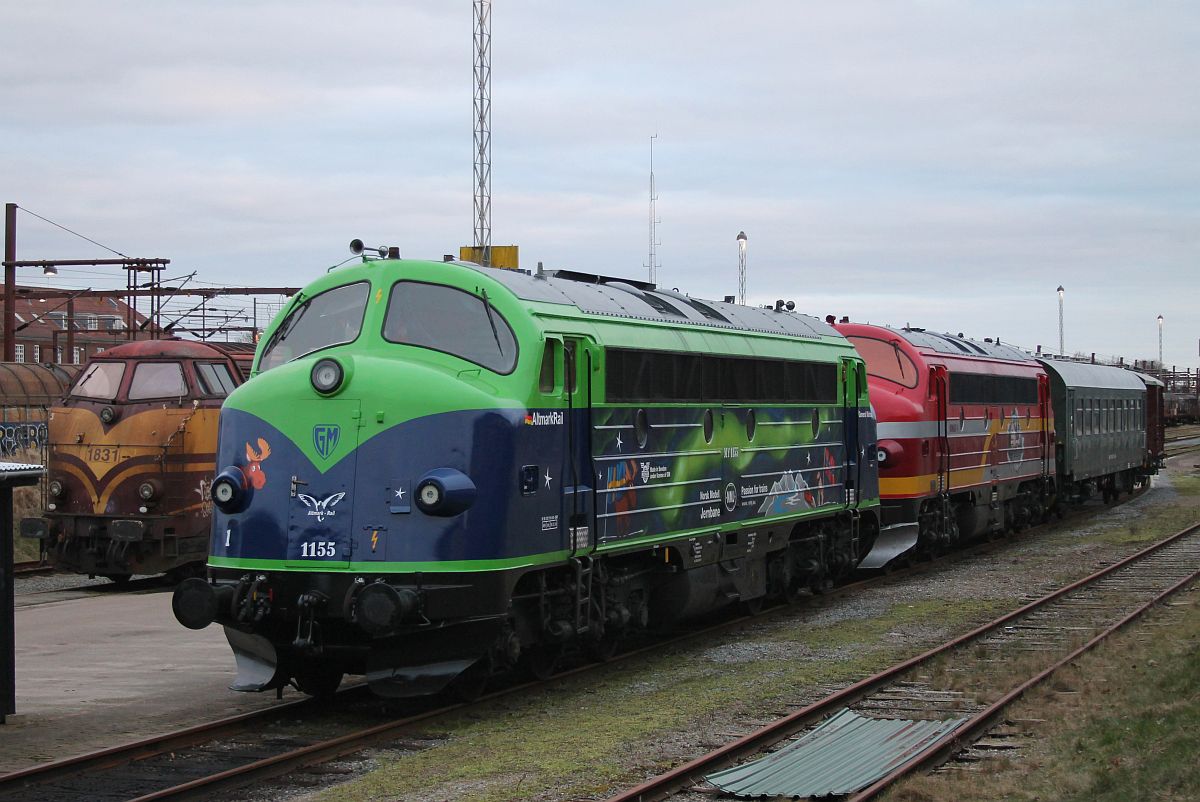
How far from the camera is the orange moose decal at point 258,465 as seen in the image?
Result: 37.6 feet

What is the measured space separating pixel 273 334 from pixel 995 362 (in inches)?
730

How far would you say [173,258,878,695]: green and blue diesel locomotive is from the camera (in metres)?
11.0

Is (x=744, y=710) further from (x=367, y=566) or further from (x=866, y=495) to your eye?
(x=866, y=495)

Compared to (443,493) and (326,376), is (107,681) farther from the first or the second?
(443,493)

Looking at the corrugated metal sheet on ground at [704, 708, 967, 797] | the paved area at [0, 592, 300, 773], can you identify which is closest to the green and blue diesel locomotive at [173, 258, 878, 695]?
the paved area at [0, 592, 300, 773]

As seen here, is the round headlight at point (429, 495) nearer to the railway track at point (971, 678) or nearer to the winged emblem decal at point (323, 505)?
the winged emblem decal at point (323, 505)

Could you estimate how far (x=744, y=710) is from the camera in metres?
12.1

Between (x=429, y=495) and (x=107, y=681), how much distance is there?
465 centimetres

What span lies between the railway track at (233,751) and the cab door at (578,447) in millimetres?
1558

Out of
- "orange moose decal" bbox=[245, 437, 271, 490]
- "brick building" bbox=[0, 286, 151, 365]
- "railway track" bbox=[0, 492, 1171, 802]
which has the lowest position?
"railway track" bbox=[0, 492, 1171, 802]

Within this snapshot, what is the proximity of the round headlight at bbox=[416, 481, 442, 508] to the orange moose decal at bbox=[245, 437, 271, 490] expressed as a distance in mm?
1447

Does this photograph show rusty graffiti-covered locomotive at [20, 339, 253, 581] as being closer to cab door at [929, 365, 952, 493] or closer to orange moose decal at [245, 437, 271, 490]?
orange moose decal at [245, 437, 271, 490]

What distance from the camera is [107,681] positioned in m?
13.5

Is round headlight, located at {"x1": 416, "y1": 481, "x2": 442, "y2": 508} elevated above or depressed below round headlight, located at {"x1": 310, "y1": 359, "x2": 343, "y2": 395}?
below
